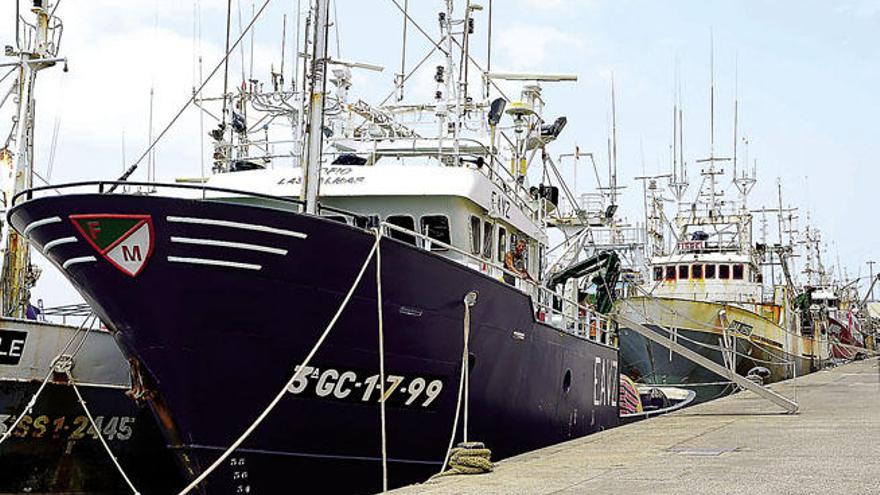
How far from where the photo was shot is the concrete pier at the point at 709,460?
753cm

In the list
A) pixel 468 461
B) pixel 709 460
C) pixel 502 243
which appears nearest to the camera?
pixel 468 461

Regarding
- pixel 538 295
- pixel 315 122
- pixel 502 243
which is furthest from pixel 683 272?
pixel 315 122

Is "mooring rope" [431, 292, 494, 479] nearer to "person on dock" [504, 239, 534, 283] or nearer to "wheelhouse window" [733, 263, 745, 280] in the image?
"person on dock" [504, 239, 534, 283]

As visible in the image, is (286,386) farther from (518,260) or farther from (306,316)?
(518,260)

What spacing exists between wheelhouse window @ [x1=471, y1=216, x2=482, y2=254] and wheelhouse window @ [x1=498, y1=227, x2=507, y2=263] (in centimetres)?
91

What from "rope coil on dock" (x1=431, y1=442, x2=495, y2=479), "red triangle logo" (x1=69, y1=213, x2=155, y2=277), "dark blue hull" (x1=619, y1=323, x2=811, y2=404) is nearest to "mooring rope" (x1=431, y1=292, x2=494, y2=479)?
"rope coil on dock" (x1=431, y1=442, x2=495, y2=479)

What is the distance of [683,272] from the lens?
33.1 meters

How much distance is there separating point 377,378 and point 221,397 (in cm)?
150

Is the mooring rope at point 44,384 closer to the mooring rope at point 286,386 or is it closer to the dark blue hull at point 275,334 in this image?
the dark blue hull at point 275,334

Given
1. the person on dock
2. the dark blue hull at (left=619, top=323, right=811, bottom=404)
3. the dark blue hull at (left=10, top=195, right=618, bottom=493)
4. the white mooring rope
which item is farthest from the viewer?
the dark blue hull at (left=619, top=323, right=811, bottom=404)

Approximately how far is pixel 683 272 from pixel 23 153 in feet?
80.6

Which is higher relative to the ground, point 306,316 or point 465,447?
point 306,316

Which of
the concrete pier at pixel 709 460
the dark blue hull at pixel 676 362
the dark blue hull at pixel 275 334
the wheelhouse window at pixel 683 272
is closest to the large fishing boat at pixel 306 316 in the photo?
the dark blue hull at pixel 275 334

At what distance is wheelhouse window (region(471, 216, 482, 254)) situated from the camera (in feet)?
39.2
